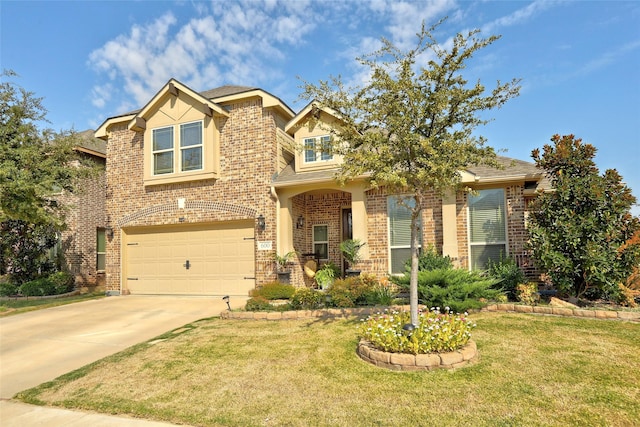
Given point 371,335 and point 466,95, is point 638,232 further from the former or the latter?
point 371,335

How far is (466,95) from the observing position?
573cm

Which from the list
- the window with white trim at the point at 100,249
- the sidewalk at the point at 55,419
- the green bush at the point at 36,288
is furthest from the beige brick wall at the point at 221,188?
the sidewalk at the point at 55,419

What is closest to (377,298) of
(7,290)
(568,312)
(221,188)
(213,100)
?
(568,312)

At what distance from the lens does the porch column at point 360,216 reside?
11531 millimetres

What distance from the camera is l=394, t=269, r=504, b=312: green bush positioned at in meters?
7.78

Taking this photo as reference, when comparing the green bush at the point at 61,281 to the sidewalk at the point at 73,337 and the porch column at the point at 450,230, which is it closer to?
the sidewalk at the point at 73,337

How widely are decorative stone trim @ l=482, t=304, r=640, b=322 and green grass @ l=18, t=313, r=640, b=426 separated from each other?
44 centimetres

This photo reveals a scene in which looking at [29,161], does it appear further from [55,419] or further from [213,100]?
[55,419]

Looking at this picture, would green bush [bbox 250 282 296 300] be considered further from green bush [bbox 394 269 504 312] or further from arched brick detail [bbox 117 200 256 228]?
green bush [bbox 394 269 504 312]

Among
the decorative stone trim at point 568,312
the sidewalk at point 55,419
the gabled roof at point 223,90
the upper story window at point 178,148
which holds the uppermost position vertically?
the gabled roof at point 223,90

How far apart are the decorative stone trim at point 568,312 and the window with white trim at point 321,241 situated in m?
6.20

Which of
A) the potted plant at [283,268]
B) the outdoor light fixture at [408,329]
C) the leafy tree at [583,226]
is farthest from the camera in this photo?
the potted plant at [283,268]

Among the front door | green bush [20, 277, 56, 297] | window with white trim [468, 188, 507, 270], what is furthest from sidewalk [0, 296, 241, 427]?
window with white trim [468, 188, 507, 270]

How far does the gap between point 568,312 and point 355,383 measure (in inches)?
205
